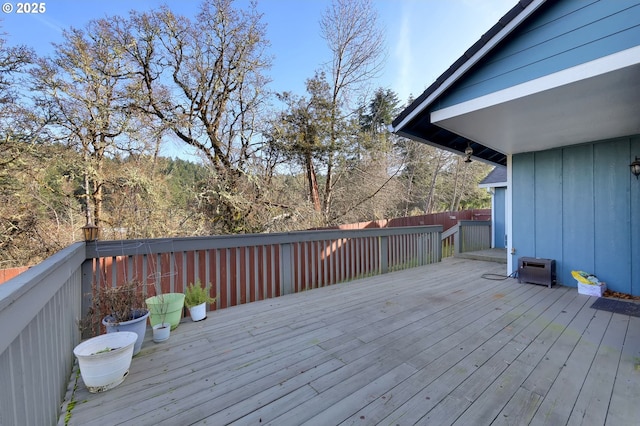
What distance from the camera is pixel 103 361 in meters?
1.73

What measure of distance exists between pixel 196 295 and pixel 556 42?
458 cm

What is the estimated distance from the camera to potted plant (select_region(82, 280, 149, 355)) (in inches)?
87.9

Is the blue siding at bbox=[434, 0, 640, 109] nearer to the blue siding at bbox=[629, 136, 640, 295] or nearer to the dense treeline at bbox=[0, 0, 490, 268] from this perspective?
the blue siding at bbox=[629, 136, 640, 295]

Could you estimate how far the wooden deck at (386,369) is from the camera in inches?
60.7

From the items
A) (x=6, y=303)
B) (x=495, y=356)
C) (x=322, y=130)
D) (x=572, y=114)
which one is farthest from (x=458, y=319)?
(x=322, y=130)

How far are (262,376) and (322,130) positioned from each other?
8.63 metres

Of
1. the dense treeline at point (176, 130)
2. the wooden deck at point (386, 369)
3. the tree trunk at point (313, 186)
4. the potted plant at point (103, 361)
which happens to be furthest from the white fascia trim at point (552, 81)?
the tree trunk at point (313, 186)

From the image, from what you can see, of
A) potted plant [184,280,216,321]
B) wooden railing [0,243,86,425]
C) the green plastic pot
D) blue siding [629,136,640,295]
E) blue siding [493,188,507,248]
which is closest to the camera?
wooden railing [0,243,86,425]

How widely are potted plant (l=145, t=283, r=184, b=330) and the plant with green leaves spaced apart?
0.19m

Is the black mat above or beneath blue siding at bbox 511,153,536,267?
beneath

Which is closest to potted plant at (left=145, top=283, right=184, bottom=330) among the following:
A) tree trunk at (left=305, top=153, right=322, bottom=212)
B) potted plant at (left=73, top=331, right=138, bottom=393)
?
potted plant at (left=73, top=331, right=138, bottom=393)

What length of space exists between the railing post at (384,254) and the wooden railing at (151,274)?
0.06 feet

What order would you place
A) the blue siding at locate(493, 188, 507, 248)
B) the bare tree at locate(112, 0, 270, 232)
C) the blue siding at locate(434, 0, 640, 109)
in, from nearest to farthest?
the blue siding at locate(434, 0, 640, 109)
the bare tree at locate(112, 0, 270, 232)
the blue siding at locate(493, 188, 507, 248)

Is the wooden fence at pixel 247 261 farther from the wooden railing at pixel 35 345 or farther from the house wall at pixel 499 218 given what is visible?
the house wall at pixel 499 218
